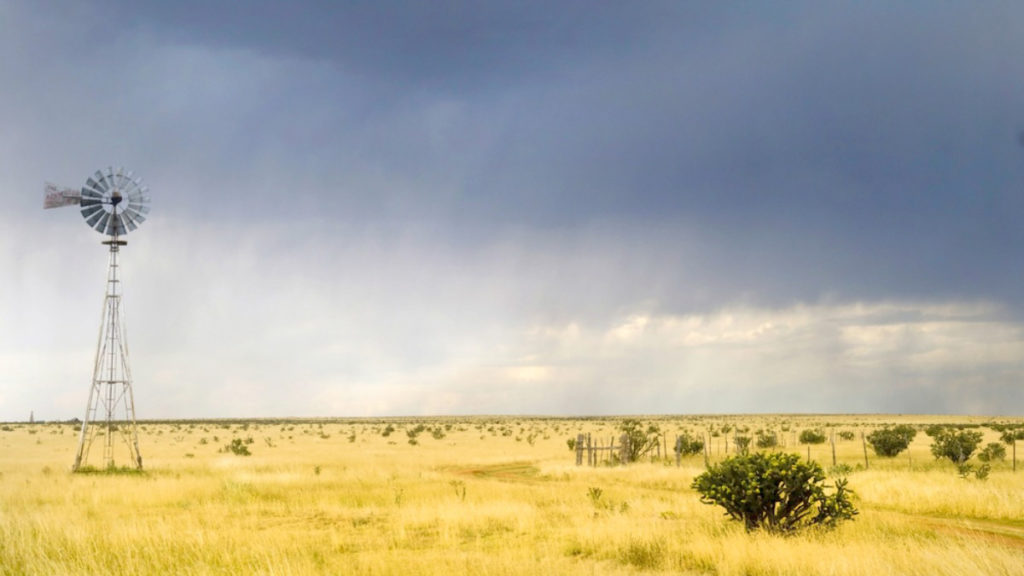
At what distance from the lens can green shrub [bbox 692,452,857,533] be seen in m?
14.9

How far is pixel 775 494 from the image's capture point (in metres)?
15.0

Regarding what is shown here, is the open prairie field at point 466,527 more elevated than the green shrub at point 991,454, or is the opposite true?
the open prairie field at point 466,527

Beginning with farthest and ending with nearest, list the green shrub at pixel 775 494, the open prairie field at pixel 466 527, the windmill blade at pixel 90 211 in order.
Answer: the windmill blade at pixel 90 211
the green shrub at pixel 775 494
the open prairie field at pixel 466 527

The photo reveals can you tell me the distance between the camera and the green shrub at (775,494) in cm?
1488

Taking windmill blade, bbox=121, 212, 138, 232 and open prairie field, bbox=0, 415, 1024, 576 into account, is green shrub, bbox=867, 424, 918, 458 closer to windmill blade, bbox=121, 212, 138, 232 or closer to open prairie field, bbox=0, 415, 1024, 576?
open prairie field, bbox=0, 415, 1024, 576

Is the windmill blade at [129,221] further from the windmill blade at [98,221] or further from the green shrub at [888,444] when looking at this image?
the green shrub at [888,444]

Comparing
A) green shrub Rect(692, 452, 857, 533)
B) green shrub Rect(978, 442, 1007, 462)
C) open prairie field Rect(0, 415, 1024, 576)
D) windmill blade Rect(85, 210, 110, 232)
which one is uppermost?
windmill blade Rect(85, 210, 110, 232)

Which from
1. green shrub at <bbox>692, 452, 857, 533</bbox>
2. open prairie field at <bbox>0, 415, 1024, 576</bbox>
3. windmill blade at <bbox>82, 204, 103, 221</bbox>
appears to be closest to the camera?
open prairie field at <bbox>0, 415, 1024, 576</bbox>

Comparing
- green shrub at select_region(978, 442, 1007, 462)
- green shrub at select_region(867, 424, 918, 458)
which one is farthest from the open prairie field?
green shrub at select_region(867, 424, 918, 458)

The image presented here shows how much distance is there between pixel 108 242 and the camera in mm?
32562

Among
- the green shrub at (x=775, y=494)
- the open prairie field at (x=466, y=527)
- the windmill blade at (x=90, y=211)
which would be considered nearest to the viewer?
the open prairie field at (x=466, y=527)

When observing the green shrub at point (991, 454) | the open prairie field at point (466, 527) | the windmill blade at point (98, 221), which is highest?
the windmill blade at point (98, 221)

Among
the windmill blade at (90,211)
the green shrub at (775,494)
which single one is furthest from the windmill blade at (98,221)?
the green shrub at (775,494)

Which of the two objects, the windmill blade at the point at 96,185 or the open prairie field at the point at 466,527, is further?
the windmill blade at the point at 96,185
